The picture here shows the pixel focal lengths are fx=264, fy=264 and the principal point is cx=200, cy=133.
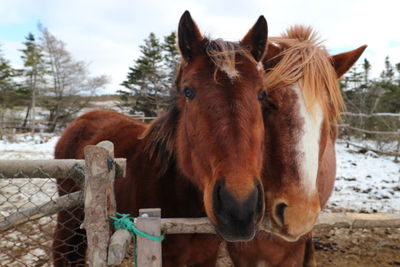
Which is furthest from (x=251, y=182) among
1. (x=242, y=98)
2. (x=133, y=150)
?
(x=133, y=150)

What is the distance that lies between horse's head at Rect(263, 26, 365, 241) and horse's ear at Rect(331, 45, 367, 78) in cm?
3

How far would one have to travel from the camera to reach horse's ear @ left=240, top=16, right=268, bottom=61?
1912 mm

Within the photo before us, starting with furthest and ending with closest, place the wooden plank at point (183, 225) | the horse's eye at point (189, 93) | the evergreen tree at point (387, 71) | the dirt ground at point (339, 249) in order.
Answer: the evergreen tree at point (387, 71) → the dirt ground at point (339, 249) → the horse's eye at point (189, 93) → the wooden plank at point (183, 225)

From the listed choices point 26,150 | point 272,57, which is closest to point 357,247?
point 272,57

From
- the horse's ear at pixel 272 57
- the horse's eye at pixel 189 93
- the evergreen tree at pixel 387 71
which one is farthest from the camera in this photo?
the evergreen tree at pixel 387 71

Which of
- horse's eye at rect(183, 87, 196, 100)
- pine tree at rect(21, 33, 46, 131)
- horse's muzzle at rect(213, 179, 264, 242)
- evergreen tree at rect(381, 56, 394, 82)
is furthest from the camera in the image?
evergreen tree at rect(381, 56, 394, 82)

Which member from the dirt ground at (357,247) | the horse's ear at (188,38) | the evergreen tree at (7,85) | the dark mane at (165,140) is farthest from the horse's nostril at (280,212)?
the evergreen tree at (7,85)

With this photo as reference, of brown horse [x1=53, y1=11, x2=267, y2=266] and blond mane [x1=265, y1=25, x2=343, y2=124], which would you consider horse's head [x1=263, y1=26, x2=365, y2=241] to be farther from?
brown horse [x1=53, y1=11, x2=267, y2=266]

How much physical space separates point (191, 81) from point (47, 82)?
98.9 feet

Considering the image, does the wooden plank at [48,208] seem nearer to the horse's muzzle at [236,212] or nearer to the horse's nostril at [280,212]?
the horse's muzzle at [236,212]

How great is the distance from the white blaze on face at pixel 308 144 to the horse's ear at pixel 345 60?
26.3 inches

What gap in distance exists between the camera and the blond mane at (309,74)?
1874 mm

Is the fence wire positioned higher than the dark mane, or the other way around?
the dark mane

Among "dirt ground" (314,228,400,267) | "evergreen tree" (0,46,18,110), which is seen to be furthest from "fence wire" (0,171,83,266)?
"evergreen tree" (0,46,18,110)
